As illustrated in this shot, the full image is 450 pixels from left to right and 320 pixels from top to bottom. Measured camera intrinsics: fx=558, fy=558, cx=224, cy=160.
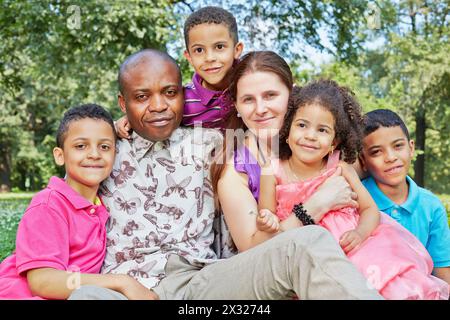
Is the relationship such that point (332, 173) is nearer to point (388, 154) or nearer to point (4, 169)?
point (388, 154)

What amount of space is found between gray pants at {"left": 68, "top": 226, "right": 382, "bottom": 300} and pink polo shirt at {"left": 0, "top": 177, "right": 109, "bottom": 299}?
460 millimetres

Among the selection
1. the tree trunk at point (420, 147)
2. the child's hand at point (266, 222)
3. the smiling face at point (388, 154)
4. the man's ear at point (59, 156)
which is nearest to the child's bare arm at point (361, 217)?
the smiling face at point (388, 154)

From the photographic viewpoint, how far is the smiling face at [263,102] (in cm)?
319

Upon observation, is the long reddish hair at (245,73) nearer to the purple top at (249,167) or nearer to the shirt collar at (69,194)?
the purple top at (249,167)

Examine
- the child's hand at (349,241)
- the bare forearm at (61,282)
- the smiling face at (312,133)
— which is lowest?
the bare forearm at (61,282)

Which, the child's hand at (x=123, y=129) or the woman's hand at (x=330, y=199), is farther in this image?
the child's hand at (x=123, y=129)

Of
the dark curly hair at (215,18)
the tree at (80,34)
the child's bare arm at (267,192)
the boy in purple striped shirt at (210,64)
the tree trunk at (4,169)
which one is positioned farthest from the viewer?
the tree trunk at (4,169)

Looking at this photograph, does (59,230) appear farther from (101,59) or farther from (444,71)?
(444,71)

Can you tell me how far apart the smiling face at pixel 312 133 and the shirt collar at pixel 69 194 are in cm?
119

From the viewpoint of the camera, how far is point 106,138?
310 cm

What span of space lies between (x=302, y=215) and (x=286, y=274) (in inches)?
21.5

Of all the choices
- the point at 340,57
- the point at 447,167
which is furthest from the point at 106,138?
the point at 447,167

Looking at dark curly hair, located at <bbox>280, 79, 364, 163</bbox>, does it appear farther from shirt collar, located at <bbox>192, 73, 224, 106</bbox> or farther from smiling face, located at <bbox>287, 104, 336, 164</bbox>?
shirt collar, located at <bbox>192, 73, 224, 106</bbox>

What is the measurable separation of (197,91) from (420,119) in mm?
18911
